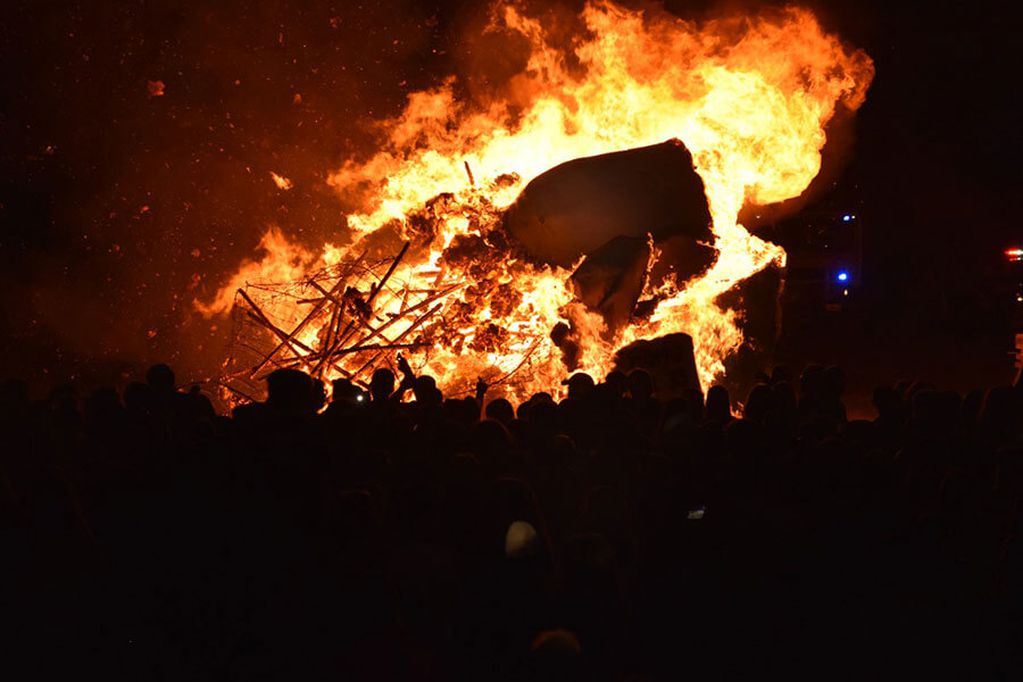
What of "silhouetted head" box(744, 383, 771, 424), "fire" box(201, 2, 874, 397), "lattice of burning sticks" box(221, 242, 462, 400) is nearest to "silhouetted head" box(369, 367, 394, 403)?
"silhouetted head" box(744, 383, 771, 424)

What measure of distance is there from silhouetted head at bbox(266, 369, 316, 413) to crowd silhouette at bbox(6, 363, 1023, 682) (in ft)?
0.06

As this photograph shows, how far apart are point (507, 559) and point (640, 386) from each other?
2452 millimetres

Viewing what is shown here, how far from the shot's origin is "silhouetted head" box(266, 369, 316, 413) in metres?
4.04

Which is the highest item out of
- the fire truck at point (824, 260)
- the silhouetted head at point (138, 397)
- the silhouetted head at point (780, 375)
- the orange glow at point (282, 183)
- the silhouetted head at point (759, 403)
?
the fire truck at point (824, 260)

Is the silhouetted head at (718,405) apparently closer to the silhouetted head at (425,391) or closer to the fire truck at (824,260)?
the silhouetted head at (425,391)

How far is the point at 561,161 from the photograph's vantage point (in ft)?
36.1

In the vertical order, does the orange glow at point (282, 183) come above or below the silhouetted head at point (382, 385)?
above

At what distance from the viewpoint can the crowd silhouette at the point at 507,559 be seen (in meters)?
3.51

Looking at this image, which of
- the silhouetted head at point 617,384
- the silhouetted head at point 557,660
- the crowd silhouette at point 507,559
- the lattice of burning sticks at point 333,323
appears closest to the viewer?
the silhouetted head at point 557,660

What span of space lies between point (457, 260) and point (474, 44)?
371 centimetres

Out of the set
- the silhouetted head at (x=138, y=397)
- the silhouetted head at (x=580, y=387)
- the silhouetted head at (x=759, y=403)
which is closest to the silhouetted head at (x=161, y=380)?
the silhouetted head at (x=138, y=397)

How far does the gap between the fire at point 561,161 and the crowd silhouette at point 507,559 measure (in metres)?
5.00

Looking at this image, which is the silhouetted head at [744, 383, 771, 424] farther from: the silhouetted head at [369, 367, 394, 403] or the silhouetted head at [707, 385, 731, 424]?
the silhouetted head at [369, 367, 394, 403]

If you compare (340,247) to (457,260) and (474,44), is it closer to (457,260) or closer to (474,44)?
(457,260)
